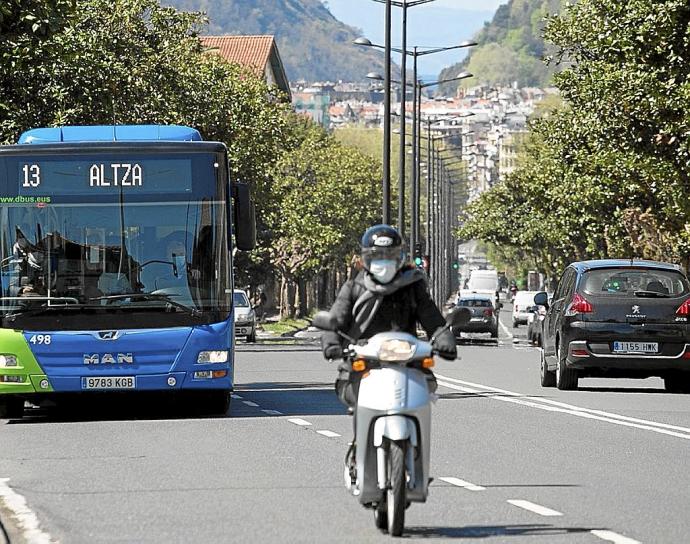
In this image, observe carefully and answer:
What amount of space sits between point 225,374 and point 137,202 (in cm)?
197

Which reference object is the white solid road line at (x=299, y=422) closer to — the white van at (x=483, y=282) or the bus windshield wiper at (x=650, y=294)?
the bus windshield wiper at (x=650, y=294)

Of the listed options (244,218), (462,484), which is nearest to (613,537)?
(462,484)

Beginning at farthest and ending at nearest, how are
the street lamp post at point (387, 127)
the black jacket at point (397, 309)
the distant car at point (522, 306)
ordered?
the distant car at point (522, 306), the street lamp post at point (387, 127), the black jacket at point (397, 309)

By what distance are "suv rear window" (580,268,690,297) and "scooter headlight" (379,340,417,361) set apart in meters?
14.4

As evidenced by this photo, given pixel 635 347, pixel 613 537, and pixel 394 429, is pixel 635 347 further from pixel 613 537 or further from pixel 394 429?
pixel 394 429

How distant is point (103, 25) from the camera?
148ft

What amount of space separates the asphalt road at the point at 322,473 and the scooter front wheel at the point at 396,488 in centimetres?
12

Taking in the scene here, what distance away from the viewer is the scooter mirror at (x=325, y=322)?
10039mm

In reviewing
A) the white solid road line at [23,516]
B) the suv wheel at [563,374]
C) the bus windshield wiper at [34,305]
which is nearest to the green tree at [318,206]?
the suv wheel at [563,374]

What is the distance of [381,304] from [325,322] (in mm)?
348

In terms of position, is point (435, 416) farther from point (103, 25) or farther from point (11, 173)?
point (103, 25)

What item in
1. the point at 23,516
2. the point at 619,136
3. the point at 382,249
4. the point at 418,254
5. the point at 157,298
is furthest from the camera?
the point at 418,254

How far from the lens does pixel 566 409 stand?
803 inches

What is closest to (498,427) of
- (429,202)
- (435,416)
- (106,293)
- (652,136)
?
(435,416)
